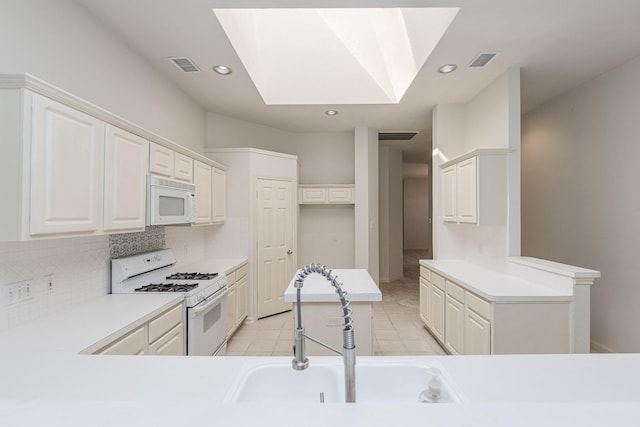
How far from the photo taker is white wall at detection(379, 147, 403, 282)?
6.58 m

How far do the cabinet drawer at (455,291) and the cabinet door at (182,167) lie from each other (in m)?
2.96

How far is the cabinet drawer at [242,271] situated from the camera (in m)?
3.82

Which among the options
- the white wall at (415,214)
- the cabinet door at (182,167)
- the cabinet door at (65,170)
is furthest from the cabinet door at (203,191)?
the white wall at (415,214)

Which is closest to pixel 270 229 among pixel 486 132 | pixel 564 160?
pixel 486 132

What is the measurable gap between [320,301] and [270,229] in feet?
7.46

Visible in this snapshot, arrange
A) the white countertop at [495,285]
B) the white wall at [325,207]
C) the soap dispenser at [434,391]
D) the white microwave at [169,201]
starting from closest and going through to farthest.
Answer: the soap dispenser at [434,391] < the white countertop at [495,285] < the white microwave at [169,201] < the white wall at [325,207]

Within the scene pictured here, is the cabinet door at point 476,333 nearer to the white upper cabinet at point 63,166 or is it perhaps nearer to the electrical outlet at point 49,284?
→ the white upper cabinet at point 63,166

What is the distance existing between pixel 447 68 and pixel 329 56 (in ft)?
5.24

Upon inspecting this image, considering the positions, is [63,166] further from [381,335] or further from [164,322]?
[381,335]

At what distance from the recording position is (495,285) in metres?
2.71

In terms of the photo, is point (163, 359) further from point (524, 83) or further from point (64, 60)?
point (524, 83)

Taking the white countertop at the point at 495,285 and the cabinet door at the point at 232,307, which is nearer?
the white countertop at the point at 495,285

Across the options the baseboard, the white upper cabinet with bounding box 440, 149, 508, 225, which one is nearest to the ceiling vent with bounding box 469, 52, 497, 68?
the white upper cabinet with bounding box 440, 149, 508, 225

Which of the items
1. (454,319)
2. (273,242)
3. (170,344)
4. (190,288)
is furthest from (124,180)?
→ (454,319)
